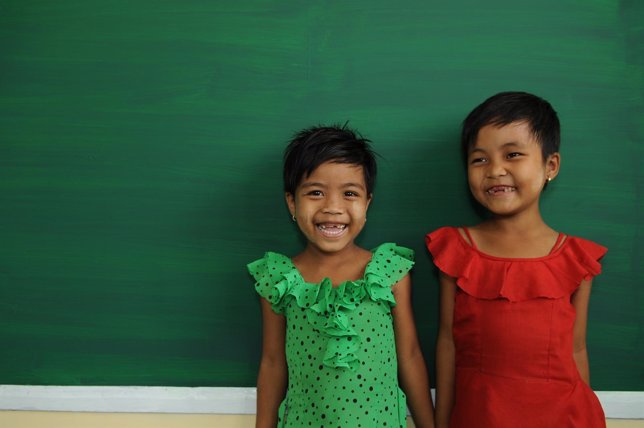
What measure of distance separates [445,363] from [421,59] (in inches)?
32.2

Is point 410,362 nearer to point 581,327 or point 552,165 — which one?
point 581,327

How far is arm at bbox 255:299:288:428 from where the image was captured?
1.28m

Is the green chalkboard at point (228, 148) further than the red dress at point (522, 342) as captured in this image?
Yes

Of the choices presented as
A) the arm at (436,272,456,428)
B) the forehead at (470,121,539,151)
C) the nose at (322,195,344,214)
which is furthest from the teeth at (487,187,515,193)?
the nose at (322,195,344,214)

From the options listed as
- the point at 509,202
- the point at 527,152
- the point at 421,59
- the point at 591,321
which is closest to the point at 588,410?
the point at 591,321

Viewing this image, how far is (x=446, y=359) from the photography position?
4.20ft

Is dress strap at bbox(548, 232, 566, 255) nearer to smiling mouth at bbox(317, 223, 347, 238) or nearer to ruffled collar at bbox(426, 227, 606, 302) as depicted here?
ruffled collar at bbox(426, 227, 606, 302)

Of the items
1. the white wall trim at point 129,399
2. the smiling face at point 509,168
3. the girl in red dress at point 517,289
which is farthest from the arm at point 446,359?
the white wall trim at point 129,399

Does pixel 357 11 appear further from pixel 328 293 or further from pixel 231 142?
pixel 328 293

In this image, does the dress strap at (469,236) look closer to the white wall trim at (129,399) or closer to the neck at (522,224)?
the neck at (522,224)

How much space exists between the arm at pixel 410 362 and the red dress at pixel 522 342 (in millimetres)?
81

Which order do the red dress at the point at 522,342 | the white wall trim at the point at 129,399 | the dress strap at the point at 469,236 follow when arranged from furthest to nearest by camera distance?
the white wall trim at the point at 129,399 < the dress strap at the point at 469,236 < the red dress at the point at 522,342

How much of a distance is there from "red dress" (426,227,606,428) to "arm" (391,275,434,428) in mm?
81

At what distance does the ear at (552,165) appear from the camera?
1.21 m
